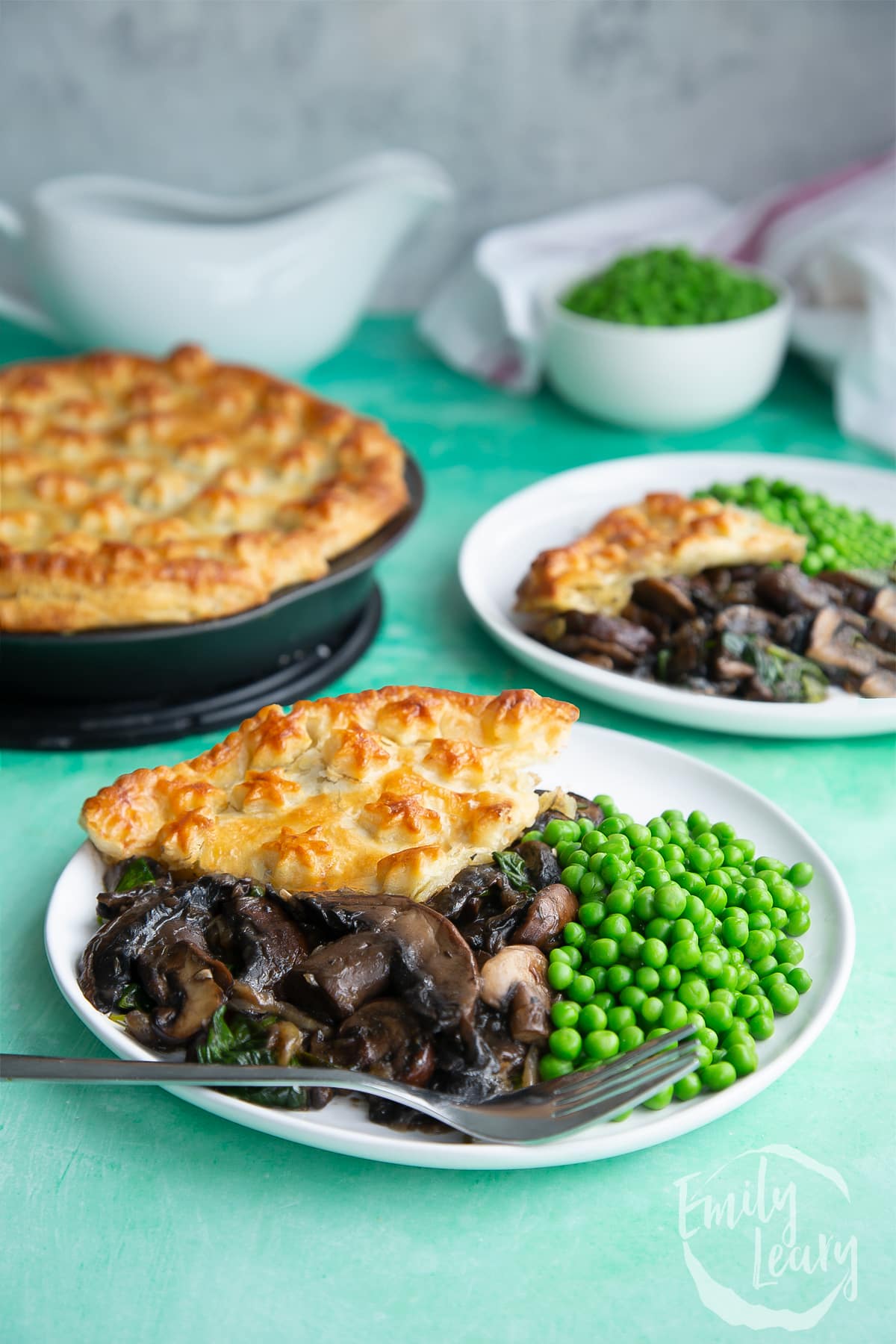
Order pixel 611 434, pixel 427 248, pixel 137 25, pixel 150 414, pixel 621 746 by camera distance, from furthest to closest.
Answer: pixel 427 248
pixel 137 25
pixel 611 434
pixel 150 414
pixel 621 746

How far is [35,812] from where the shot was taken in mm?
2746

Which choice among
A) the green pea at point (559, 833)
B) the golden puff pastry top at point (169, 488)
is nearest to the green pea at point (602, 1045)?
the green pea at point (559, 833)

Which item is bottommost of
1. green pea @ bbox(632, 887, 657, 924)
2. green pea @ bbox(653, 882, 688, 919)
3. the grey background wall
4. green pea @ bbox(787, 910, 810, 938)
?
green pea @ bbox(787, 910, 810, 938)

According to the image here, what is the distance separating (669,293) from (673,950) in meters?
3.07

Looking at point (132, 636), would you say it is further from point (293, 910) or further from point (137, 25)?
point (137, 25)

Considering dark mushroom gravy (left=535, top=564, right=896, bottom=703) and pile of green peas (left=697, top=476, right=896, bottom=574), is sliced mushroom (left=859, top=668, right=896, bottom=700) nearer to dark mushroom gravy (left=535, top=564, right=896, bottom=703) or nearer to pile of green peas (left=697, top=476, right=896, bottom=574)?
dark mushroom gravy (left=535, top=564, right=896, bottom=703)

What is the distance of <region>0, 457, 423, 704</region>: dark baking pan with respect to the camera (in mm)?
2725

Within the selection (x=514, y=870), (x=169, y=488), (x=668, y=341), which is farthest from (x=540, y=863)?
(x=668, y=341)

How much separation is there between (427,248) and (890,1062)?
4583 millimetres

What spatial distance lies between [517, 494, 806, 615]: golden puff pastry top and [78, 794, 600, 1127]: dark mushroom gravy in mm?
1187

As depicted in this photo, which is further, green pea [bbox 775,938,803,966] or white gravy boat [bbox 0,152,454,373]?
white gravy boat [bbox 0,152,454,373]

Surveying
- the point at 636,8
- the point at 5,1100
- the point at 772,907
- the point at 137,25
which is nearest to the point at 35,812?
the point at 5,1100

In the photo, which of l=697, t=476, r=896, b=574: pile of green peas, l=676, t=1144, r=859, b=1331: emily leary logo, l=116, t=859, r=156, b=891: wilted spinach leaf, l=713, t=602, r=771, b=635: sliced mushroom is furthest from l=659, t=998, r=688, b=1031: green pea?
l=697, t=476, r=896, b=574: pile of green peas

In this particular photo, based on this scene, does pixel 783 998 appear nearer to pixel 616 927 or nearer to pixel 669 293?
pixel 616 927
